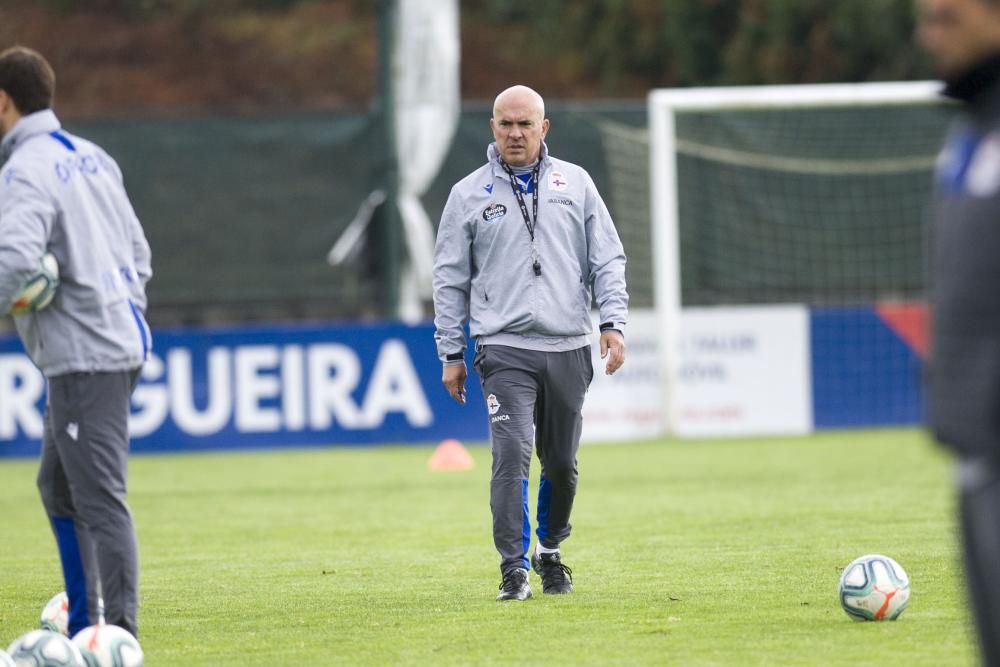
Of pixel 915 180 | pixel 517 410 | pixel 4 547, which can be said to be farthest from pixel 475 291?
pixel 915 180

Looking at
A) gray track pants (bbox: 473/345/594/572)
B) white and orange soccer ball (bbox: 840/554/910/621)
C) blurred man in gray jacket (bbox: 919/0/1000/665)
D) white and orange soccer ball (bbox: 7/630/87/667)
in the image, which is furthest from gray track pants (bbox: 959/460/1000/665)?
gray track pants (bbox: 473/345/594/572)

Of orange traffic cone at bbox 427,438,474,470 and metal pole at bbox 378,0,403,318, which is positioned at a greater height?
metal pole at bbox 378,0,403,318

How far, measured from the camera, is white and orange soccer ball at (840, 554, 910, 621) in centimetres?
695

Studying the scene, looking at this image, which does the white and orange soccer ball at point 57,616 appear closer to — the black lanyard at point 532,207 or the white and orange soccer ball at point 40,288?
the white and orange soccer ball at point 40,288

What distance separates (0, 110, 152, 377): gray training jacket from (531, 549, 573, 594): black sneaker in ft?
8.08

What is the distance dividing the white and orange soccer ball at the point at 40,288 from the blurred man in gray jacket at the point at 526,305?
2.25 metres

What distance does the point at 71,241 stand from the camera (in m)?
6.13

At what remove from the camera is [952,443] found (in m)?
3.95

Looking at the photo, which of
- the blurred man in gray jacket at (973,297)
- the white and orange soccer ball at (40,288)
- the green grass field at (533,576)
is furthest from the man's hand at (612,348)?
the blurred man in gray jacket at (973,297)

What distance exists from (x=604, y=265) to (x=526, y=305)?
0.44 m

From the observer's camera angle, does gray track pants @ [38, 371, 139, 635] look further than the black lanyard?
No

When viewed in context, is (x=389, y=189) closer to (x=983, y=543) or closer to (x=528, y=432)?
(x=528, y=432)

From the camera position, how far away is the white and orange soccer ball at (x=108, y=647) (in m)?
5.86

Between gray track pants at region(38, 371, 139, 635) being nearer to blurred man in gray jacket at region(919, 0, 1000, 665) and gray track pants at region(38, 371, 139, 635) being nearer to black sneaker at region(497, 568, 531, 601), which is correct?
black sneaker at region(497, 568, 531, 601)
